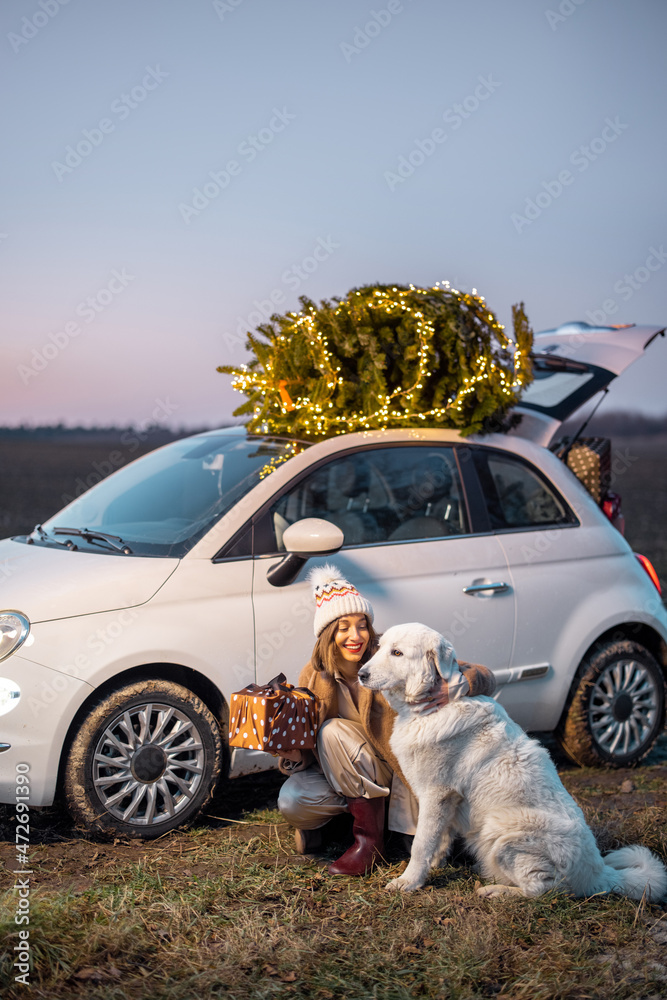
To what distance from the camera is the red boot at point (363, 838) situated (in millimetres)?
3518

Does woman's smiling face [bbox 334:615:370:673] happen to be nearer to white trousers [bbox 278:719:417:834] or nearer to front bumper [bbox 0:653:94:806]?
white trousers [bbox 278:719:417:834]

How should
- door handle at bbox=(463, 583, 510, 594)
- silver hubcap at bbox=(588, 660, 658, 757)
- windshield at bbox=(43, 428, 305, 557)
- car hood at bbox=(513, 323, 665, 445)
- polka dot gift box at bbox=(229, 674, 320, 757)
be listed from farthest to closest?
car hood at bbox=(513, 323, 665, 445) → silver hubcap at bbox=(588, 660, 658, 757) → door handle at bbox=(463, 583, 510, 594) → windshield at bbox=(43, 428, 305, 557) → polka dot gift box at bbox=(229, 674, 320, 757)

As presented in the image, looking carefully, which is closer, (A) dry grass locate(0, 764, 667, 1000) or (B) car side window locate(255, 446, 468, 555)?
(A) dry grass locate(0, 764, 667, 1000)

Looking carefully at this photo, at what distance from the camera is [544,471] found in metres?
5.01

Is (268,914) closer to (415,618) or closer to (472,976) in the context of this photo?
(472,976)

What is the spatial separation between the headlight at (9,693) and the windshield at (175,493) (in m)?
0.81

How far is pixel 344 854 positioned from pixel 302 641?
3.10 feet

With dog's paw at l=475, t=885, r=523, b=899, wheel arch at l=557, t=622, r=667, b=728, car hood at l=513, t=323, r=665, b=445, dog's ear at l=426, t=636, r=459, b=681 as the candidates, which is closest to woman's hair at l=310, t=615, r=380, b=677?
dog's ear at l=426, t=636, r=459, b=681

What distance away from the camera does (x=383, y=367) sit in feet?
15.5

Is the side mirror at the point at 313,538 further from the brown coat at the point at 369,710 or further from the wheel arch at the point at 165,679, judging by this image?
the wheel arch at the point at 165,679

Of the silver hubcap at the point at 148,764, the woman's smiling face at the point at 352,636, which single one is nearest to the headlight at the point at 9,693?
the silver hubcap at the point at 148,764

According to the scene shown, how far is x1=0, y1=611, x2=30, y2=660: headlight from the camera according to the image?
355 cm

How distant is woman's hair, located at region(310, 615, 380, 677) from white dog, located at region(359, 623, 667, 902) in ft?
1.00

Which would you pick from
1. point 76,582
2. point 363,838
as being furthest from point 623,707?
point 76,582
